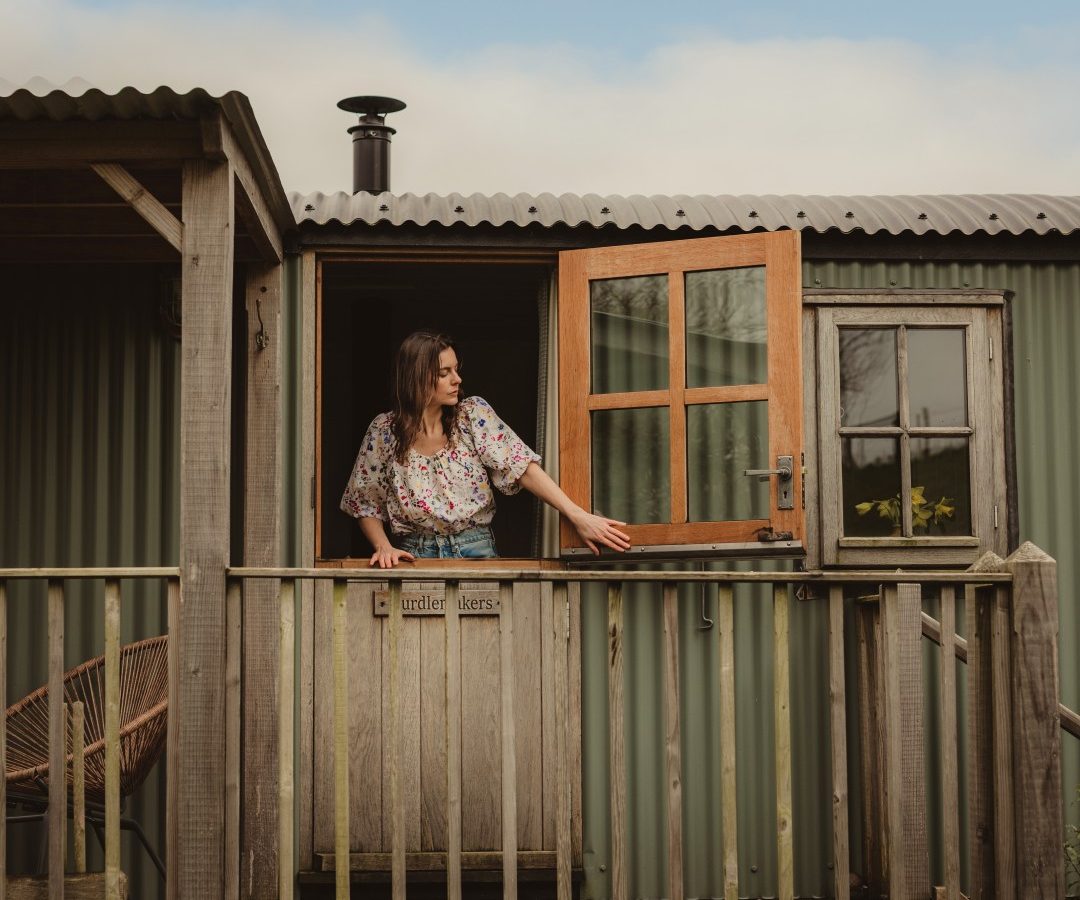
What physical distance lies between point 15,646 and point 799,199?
404 centimetres

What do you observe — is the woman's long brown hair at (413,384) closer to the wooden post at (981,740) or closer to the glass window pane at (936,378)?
the glass window pane at (936,378)

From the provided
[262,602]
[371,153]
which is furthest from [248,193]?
[371,153]

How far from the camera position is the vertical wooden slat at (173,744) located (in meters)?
4.34

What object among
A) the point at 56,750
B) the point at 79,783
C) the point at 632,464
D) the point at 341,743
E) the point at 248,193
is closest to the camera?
the point at 56,750

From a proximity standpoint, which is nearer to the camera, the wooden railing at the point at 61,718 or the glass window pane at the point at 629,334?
the wooden railing at the point at 61,718

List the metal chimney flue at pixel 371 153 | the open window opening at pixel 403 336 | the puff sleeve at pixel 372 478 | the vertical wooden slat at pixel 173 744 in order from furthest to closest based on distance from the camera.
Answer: the metal chimney flue at pixel 371 153 → the open window opening at pixel 403 336 → the puff sleeve at pixel 372 478 → the vertical wooden slat at pixel 173 744

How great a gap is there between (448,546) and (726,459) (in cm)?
122

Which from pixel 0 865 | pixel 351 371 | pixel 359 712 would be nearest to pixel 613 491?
pixel 359 712

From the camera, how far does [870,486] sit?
6059 mm

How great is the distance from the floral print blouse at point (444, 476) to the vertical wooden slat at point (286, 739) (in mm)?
1367

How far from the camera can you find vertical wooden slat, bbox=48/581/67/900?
168 inches

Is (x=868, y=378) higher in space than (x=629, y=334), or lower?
lower

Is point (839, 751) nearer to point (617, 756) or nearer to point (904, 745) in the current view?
point (904, 745)

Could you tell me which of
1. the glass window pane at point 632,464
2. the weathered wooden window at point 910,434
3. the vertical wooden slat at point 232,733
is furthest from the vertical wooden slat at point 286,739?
the weathered wooden window at point 910,434
